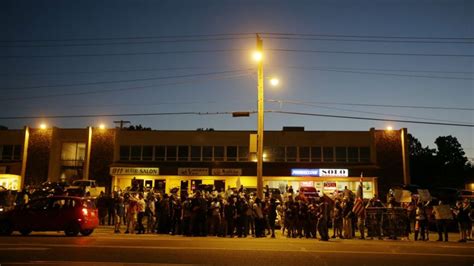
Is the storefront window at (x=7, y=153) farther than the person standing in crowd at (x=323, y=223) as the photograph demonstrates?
Yes

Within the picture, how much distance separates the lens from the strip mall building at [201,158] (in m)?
39.3

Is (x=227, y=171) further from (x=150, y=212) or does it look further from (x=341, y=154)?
(x=150, y=212)

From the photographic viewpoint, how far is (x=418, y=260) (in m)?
11.6

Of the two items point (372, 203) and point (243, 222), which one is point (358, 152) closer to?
point (372, 203)

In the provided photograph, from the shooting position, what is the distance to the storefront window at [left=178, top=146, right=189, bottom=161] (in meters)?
42.2

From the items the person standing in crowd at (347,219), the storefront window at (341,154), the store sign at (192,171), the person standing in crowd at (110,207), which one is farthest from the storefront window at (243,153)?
the person standing in crowd at (347,219)

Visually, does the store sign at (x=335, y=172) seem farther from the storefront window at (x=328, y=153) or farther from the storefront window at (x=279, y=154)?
the storefront window at (x=279, y=154)

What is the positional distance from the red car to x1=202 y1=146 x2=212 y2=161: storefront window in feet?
79.9

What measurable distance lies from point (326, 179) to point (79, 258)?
102 feet

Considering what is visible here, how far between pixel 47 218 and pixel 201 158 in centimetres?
2486

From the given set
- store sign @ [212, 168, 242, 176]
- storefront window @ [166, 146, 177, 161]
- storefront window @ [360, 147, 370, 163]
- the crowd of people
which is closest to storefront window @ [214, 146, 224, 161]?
store sign @ [212, 168, 242, 176]

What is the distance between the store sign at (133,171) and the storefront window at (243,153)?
7.78 metres

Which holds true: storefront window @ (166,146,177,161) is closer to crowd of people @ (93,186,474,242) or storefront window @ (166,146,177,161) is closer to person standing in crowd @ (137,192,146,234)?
crowd of people @ (93,186,474,242)

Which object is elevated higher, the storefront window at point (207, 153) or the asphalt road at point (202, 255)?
the storefront window at point (207, 153)
